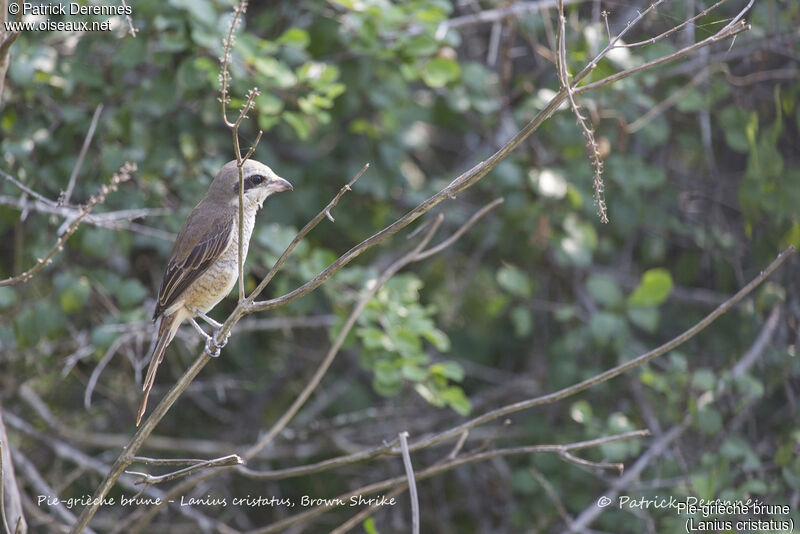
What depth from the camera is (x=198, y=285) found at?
12.3ft

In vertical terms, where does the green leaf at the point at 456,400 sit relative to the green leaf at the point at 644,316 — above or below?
below

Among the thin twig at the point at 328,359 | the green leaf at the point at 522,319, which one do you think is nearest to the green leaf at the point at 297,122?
the thin twig at the point at 328,359

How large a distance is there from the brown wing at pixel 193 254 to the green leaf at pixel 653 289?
2402 mm

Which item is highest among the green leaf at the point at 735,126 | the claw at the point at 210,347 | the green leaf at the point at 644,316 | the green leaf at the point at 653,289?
the green leaf at the point at 735,126

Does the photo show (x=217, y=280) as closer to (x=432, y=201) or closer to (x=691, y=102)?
(x=432, y=201)

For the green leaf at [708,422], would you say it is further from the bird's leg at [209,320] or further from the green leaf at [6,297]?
the green leaf at [6,297]

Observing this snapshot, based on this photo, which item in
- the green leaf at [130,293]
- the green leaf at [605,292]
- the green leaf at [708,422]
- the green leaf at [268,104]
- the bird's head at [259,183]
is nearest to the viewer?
the bird's head at [259,183]

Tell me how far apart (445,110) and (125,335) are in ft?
9.18

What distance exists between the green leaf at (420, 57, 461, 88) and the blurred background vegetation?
16mm

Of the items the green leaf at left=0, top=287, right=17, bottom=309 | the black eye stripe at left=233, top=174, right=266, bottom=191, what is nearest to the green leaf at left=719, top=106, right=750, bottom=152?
the black eye stripe at left=233, top=174, right=266, bottom=191

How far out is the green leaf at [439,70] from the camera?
457 cm

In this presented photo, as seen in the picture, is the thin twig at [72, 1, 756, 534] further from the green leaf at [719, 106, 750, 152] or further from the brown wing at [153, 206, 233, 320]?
the green leaf at [719, 106, 750, 152]

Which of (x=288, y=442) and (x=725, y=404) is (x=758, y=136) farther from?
(x=288, y=442)

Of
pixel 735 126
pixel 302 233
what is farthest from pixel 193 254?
pixel 735 126
